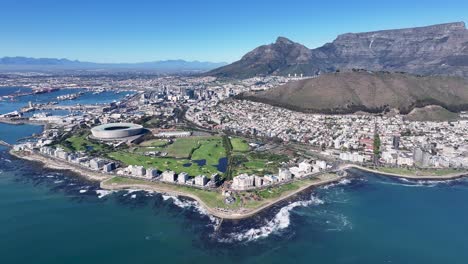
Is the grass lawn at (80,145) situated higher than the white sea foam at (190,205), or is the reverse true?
the grass lawn at (80,145)

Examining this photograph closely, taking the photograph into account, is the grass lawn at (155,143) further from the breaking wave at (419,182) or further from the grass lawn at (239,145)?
the breaking wave at (419,182)

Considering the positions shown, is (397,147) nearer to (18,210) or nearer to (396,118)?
(396,118)

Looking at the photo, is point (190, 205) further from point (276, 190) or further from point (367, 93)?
point (367, 93)

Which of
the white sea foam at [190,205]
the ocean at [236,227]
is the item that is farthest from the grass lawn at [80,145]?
the white sea foam at [190,205]

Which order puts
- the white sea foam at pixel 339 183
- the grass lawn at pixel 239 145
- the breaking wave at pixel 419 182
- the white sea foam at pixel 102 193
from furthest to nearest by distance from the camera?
the grass lawn at pixel 239 145, the breaking wave at pixel 419 182, the white sea foam at pixel 339 183, the white sea foam at pixel 102 193

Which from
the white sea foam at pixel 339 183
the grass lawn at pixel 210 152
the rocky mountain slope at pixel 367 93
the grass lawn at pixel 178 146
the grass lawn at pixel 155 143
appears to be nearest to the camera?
the white sea foam at pixel 339 183

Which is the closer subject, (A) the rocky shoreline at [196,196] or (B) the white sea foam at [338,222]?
(B) the white sea foam at [338,222]

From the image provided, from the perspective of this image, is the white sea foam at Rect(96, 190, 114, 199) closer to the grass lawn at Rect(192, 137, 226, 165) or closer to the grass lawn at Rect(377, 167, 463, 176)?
the grass lawn at Rect(192, 137, 226, 165)

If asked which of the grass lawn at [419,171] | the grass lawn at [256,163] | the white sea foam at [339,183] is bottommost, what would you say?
the white sea foam at [339,183]

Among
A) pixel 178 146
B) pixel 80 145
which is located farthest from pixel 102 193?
pixel 80 145

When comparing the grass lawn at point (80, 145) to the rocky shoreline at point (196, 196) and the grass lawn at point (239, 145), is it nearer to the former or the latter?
the rocky shoreline at point (196, 196)
